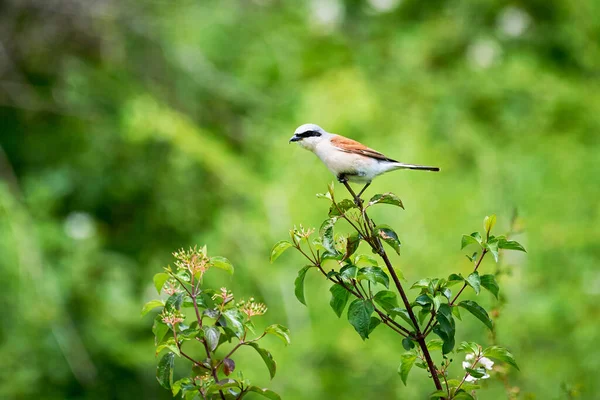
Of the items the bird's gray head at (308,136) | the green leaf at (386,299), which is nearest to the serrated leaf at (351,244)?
the green leaf at (386,299)

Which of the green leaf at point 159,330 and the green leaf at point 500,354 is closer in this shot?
the green leaf at point 500,354

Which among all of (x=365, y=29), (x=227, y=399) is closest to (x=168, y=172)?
(x=365, y=29)

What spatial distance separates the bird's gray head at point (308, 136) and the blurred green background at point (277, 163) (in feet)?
8.00

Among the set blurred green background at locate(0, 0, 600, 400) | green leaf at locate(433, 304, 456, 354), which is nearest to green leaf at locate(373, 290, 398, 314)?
green leaf at locate(433, 304, 456, 354)

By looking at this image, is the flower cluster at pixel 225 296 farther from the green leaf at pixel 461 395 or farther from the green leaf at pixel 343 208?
the green leaf at pixel 461 395

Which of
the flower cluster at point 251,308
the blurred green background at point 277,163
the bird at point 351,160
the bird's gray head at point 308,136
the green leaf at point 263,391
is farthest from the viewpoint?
the blurred green background at point 277,163

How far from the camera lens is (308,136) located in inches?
95.7

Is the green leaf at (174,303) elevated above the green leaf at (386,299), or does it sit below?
below

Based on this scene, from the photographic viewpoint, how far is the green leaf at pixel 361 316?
1564 mm

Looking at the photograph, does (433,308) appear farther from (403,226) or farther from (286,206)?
(286,206)

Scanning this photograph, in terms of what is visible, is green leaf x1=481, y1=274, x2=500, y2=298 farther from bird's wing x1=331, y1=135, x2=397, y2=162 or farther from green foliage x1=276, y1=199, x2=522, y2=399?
bird's wing x1=331, y1=135, x2=397, y2=162

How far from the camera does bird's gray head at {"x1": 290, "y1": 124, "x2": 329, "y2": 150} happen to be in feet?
7.87

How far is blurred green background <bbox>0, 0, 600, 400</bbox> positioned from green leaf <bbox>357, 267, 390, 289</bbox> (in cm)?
305

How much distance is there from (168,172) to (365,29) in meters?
2.33
